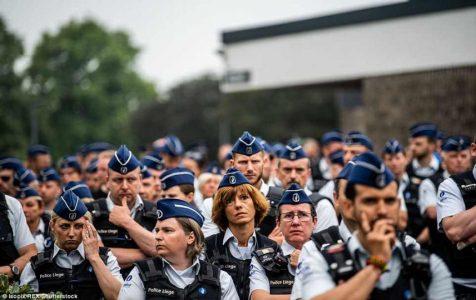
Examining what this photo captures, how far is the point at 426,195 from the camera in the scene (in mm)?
8820

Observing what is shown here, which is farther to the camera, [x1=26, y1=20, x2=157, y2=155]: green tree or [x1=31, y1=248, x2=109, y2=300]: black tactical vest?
[x1=26, y1=20, x2=157, y2=155]: green tree

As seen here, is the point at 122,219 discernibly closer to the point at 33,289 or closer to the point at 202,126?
the point at 33,289

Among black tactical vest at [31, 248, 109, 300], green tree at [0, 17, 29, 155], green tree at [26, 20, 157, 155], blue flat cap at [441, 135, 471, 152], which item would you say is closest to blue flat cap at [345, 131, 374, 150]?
blue flat cap at [441, 135, 471, 152]

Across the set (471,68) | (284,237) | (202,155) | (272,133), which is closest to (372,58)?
(471,68)

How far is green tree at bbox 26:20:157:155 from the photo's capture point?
62750mm

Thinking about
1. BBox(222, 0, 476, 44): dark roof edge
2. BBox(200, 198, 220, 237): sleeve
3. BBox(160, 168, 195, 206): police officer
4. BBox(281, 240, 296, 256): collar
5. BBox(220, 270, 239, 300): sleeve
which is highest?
BBox(222, 0, 476, 44): dark roof edge

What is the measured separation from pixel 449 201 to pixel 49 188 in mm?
6274

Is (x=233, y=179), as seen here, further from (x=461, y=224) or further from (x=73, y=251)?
(x=461, y=224)

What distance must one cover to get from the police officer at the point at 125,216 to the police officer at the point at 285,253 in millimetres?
1449

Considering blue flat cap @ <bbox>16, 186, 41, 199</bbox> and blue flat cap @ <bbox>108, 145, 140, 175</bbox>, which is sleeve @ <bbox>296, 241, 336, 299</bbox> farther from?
blue flat cap @ <bbox>16, 186, 41, 199</bbox>

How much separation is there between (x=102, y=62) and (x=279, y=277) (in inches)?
2535

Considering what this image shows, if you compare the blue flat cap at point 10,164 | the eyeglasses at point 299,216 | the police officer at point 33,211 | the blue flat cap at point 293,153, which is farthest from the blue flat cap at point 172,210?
the blue flat cap at point 10,164

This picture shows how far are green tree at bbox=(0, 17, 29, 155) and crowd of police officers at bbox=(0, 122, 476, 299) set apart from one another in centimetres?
4164

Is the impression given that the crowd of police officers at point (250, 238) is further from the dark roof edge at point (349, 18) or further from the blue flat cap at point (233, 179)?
the dark roof edge at point (349, 18)
